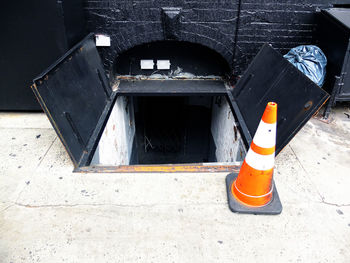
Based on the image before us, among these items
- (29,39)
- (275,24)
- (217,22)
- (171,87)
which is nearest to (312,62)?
(275,24)

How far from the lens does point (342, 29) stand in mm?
2887

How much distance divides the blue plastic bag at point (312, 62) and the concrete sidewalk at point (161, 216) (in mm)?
1023

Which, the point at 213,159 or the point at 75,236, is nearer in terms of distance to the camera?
the point at 75,236

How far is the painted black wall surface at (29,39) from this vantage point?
9.25ft

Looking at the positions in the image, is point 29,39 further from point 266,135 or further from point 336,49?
point 336,49

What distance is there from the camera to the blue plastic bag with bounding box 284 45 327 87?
121 inches

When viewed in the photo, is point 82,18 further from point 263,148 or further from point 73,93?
point 263,148

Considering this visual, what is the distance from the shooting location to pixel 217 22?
11.1 ft

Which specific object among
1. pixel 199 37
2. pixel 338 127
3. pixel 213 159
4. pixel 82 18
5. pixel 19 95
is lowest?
pixel 213 159

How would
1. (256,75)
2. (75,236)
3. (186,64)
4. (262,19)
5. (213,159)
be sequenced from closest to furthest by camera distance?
(75,236)
(256,75)
(262,19)
(186,64)
(213,159)

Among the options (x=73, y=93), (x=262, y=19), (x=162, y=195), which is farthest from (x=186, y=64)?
(x=162, y=195)

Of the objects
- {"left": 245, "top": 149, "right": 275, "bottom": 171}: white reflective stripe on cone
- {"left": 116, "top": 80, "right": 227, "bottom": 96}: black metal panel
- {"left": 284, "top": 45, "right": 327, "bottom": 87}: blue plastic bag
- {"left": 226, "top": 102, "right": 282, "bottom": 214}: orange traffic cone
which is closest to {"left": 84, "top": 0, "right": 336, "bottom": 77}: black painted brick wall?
{"left": 284, "top": 45, "right": 327, "bottom": 87}: blue plastic bag

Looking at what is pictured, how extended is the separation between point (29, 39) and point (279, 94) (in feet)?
8.64

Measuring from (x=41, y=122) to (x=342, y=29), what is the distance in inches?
133
